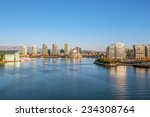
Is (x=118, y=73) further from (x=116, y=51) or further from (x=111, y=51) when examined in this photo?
(x=111, y=51)

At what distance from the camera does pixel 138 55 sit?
27.3 metres

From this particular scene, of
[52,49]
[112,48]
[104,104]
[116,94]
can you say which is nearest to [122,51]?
[112,48]

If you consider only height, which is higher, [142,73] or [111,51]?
[111,51]

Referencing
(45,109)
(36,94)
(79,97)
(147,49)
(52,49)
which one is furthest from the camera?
(52,49)

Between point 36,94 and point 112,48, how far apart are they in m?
24.7

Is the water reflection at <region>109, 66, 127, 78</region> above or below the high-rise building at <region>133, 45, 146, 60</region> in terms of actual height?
below

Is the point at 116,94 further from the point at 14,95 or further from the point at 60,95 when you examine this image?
the point at 14,95

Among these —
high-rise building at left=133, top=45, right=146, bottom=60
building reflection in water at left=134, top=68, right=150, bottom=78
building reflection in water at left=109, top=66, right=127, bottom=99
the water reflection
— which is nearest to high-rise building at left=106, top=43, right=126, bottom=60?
high-rise building at left=133, top=45, right=146, bottom=60

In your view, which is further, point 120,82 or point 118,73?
point 118,73

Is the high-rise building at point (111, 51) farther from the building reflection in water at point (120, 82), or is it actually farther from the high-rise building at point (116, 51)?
the building reflection in water at point (120, 82)

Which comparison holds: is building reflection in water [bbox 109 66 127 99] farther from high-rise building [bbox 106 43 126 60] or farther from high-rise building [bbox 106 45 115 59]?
high-rise building [bbox 106 45 115 59]

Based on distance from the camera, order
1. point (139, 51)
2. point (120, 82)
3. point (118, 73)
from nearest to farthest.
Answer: point (120, 82)
point (118, 73)
point (139, 51)

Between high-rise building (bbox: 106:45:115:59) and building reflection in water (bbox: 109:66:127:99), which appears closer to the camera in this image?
building reflection in water (bbox: 109:66:127:99)

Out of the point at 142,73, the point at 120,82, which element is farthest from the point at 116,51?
the point at 120,82
